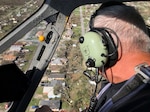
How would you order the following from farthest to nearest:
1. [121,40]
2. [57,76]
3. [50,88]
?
[57,76], [50,88], [121,40]

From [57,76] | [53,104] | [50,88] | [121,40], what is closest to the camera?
[121,40]

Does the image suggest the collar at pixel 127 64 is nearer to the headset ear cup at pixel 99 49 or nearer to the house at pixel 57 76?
the headset ear cup at pixel 99 49

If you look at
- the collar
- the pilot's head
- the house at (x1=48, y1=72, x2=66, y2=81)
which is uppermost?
the pilot's head

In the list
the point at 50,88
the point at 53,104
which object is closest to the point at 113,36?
the point at 53,104

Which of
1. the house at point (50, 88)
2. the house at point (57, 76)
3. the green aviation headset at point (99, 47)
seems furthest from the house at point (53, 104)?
the green aviation headset at point (99, 47)

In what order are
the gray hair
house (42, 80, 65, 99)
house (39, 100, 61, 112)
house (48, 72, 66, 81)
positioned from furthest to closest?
house (48, 72, 66, 81) < house (42, 80, 65, 99) < house (39, 100, 61, 112) < the gray hair

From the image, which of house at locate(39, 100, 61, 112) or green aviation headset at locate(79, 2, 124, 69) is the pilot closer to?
green aviation headset at locate(79, 2, 124, 69)

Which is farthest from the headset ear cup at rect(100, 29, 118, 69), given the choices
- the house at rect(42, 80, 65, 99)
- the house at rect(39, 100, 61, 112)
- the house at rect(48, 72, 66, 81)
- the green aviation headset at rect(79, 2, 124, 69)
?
the house at rect(48, 72, 66, 81)

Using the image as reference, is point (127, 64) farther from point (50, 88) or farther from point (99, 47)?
point (50, 88)
